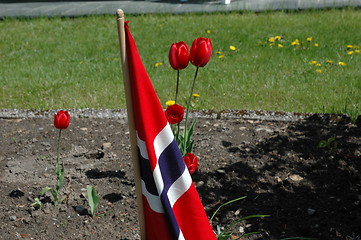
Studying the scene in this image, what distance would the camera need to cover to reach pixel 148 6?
9984 mm

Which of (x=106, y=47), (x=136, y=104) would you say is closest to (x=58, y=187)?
(x=136, y=104)

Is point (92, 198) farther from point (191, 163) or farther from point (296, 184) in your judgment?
point (296, 184)

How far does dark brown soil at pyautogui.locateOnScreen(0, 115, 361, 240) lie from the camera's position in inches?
128

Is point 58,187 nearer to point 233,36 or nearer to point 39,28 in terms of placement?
point 233,36

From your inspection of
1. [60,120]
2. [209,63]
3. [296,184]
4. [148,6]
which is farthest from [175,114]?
[148,6]

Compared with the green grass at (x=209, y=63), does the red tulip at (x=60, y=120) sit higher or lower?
higher

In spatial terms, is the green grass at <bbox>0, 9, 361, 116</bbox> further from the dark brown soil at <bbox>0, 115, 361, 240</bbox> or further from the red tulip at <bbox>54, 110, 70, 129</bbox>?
the red tulip at <bbox>54, 110, 70, 129</bbox>

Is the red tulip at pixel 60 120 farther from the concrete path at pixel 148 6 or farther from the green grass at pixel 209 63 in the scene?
the concrete path at pixel 148 6

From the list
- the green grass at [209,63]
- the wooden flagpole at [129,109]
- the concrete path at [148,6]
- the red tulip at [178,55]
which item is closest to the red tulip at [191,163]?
the red tulip at [178,55]

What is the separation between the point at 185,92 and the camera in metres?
5.73

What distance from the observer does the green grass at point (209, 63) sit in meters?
5.56

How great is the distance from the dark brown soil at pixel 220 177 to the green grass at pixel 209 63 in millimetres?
731

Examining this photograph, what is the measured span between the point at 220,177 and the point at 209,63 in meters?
3.23

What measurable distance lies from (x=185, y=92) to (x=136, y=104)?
3365 mm
